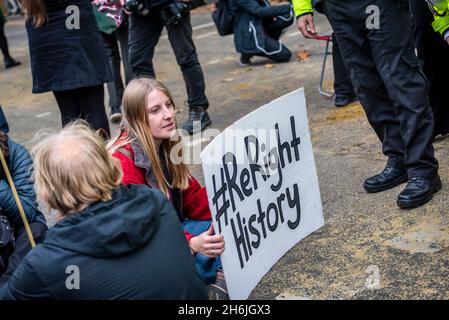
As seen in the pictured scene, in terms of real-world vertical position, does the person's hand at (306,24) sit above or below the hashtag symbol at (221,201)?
above

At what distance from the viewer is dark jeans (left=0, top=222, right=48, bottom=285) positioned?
2943 mm

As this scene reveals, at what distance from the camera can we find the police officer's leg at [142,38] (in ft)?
17.5

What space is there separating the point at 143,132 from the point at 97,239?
0.91 m

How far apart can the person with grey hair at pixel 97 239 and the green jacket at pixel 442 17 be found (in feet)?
5.83

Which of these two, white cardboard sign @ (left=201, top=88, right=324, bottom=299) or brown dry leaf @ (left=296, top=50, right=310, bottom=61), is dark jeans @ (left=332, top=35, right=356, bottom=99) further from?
white cardboard sign @ (left=201, top=88, right=324, bottom=299)

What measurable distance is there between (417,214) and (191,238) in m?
1.19

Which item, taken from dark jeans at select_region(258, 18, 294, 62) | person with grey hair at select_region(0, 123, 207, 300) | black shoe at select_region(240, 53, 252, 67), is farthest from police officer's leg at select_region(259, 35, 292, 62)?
person with grey hair at select_region(0, 123, 207, 300)

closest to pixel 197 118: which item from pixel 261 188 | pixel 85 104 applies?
pixel 85 104

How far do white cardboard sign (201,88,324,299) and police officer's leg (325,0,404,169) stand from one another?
51 cm

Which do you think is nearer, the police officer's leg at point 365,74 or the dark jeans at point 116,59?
the police officer's leg at point 365,74

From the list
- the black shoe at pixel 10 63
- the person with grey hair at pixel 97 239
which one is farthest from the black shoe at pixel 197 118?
the black shoe at pixel 10 63

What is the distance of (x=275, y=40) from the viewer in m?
7.45

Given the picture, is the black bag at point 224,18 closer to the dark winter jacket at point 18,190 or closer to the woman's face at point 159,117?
the dark winter jacket at point 18,190
